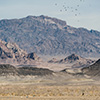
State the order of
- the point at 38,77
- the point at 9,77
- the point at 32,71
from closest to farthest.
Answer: the point at 9,77 → the point at 38,77 → the point at 32,71

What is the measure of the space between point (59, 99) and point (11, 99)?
589 centimetres

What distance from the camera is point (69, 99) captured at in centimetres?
3994

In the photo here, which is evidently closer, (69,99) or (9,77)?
(69,99)

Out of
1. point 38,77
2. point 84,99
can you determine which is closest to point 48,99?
point 84,99

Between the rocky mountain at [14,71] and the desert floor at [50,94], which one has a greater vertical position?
the desert floor at [50,94]

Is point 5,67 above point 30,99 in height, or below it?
below

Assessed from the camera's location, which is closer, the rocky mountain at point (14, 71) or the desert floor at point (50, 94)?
the desert floor at point (50, 94)

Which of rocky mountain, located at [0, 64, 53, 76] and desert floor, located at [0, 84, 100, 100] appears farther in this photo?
rocky mountain, located at [0, 64, 53, 76]

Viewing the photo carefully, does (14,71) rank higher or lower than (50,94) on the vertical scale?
lower

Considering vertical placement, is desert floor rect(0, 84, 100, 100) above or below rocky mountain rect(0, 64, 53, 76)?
above

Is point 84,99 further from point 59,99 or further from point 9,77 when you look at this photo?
point 9,77

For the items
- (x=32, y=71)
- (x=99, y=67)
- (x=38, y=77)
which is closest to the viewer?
(x=38, y=77)

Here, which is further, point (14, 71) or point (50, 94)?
point (14, 71)

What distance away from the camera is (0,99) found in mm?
38781
